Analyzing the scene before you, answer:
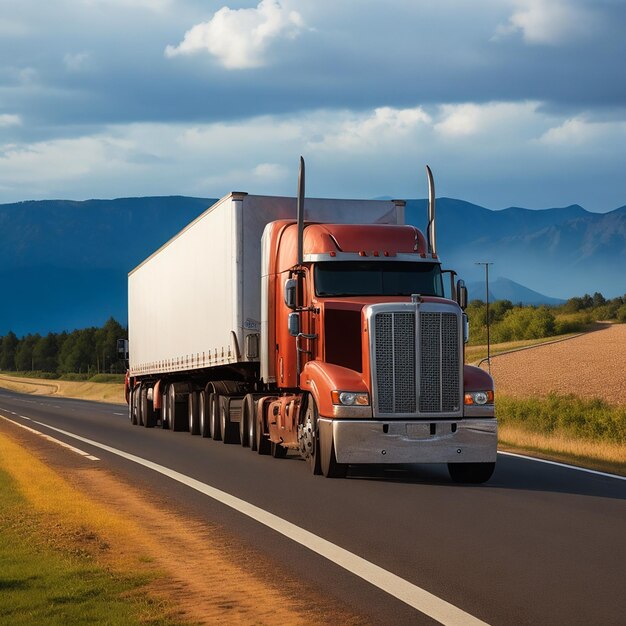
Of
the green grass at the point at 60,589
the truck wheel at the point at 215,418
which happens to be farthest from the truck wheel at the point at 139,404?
the green grass at the point at 60,589

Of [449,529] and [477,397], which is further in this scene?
[477,397]

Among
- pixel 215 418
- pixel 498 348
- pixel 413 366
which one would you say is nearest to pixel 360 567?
pixel 413 366

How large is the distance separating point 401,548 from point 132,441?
16657mm

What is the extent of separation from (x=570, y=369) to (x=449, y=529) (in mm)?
64349

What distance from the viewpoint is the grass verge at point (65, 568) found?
7410 millimetres

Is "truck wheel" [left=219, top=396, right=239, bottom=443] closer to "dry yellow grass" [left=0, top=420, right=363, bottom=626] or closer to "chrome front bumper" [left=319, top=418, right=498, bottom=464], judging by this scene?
"dry yellow grass" [left=0, top=420, right=363, bottom=626]

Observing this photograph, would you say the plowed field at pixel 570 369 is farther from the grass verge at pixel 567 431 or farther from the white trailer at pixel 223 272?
the white trailer at pixel 223 272

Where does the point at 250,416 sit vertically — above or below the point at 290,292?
below

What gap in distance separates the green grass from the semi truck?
19.1ft

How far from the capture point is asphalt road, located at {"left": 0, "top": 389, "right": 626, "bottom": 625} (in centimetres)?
790

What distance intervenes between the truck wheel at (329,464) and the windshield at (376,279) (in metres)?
2.24

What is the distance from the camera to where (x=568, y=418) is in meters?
36.6

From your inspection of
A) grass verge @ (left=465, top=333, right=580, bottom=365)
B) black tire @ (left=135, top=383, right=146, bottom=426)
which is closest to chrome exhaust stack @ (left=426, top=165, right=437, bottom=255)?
black tire @ (left=135, top=383, right=146, bottom=426)

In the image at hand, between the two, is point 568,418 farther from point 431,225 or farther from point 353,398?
point 353,398
